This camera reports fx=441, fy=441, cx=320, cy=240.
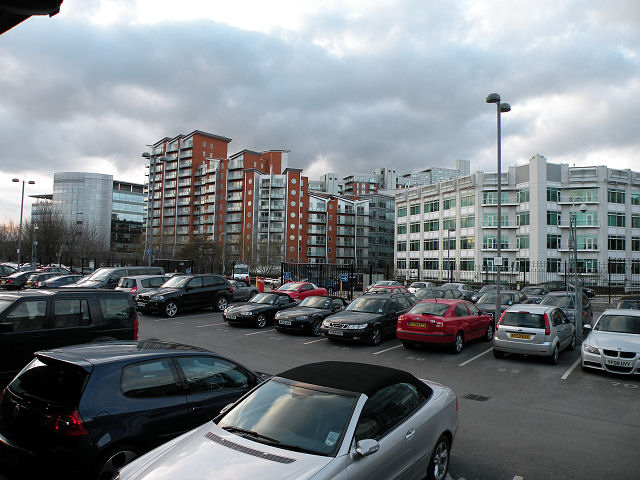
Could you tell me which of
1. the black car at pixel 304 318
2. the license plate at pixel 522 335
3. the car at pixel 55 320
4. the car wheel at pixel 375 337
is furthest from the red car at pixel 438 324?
the car at pixel 55 320

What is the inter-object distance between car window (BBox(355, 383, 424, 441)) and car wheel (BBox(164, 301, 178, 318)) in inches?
620

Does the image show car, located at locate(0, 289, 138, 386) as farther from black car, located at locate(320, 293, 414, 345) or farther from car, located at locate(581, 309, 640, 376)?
car, located at locate(581, 309, 640, 376)

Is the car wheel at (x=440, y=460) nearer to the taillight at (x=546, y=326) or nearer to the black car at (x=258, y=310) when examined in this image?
the taillight at (x=546, y=326)

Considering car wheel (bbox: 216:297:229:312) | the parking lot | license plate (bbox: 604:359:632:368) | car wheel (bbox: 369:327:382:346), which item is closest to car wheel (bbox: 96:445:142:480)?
the parking lot

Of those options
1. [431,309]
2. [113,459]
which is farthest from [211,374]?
[431,309]

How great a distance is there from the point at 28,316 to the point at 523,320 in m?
11.2

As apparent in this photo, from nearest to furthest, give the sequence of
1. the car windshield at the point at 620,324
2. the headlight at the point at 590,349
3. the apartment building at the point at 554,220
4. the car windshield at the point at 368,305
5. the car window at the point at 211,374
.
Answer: the car window at the point at 211,374 < the headlight at the point at 590,349 < the car windshield at the point at 620,324 < the car windshield at the point at 368,305 < the apartment building at the point at 554,220

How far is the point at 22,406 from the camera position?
14.0ft

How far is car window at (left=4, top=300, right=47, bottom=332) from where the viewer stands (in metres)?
7.60

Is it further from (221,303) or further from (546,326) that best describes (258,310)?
(546,326)

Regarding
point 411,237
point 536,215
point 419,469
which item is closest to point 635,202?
point 536,215

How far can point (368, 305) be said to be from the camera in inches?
578

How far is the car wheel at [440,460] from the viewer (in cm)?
451

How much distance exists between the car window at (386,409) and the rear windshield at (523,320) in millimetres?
8038
